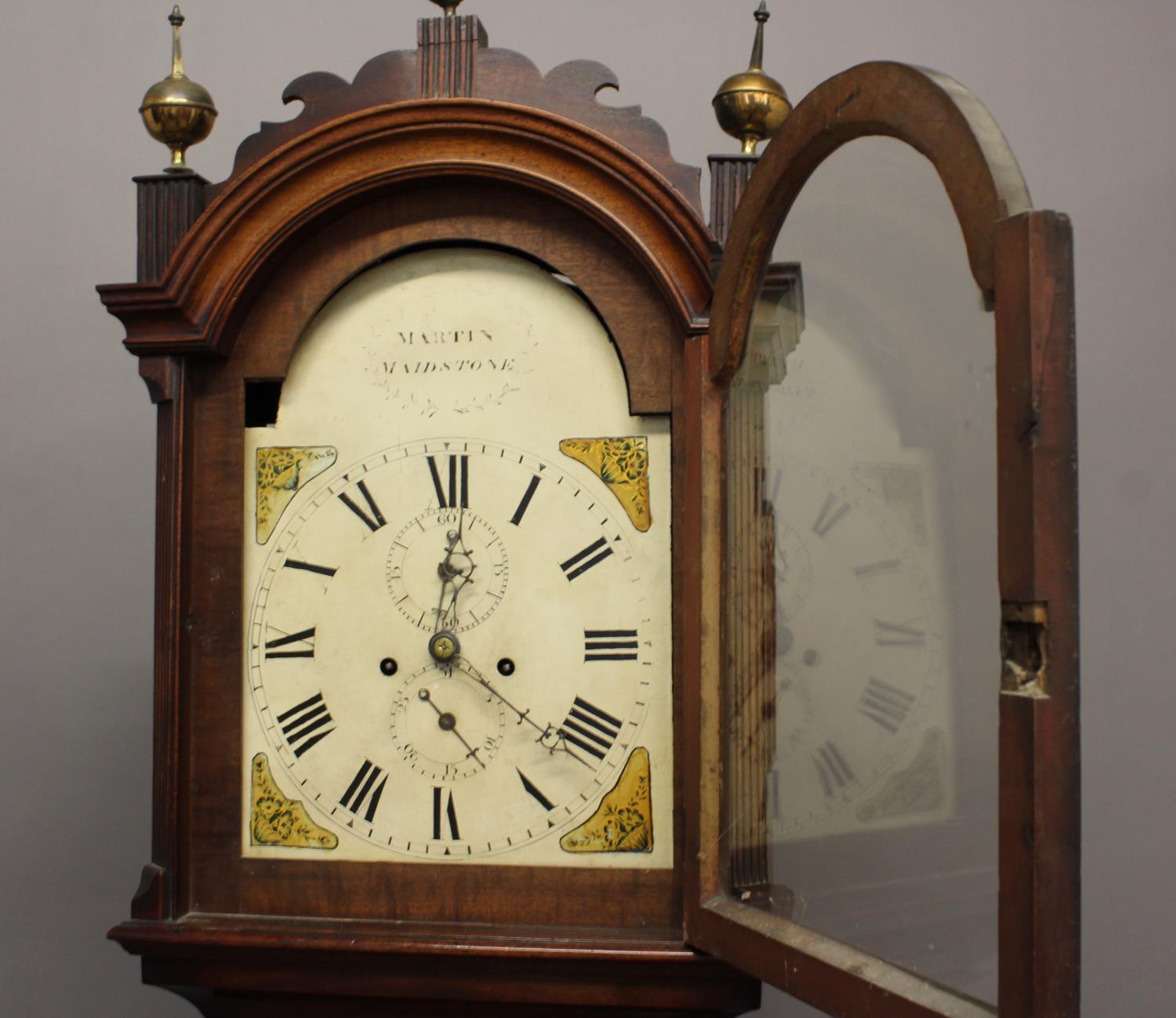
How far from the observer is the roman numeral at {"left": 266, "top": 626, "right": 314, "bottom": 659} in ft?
6.04

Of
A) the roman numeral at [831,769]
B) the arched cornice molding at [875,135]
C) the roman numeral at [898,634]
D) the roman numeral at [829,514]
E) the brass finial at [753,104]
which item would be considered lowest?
the roman numeral at [831,769]

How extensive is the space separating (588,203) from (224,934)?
877mm

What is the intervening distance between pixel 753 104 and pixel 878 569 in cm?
61

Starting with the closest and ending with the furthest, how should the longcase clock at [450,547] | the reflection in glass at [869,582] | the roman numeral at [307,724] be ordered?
the reflection in glass at [869,582] < the longcase clock at [450,547] < the roman numeral at [307,724]

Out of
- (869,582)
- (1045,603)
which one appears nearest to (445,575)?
(869,582)

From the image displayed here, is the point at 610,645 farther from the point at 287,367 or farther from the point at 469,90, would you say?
the point at 469,90

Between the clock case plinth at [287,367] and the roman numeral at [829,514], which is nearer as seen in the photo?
the roman numeral at [829,514]

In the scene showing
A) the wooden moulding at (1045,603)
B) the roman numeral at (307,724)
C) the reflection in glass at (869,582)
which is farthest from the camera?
the roman numeral at (307,724)

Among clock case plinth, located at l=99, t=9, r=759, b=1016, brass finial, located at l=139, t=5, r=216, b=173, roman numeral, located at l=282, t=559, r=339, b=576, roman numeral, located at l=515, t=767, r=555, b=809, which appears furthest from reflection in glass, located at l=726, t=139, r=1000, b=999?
brass finial, located at l=139, t=5, r=216, b=173

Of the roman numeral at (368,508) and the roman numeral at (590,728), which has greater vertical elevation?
the roman numeral at (368,508)

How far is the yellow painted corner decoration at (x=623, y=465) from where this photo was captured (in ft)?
5.87

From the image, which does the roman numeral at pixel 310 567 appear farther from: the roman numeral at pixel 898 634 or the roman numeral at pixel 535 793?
the roman numeral at pixel 898 634

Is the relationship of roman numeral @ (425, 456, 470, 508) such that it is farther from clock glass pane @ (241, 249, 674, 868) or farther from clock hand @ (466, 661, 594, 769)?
clock hand @ (466, 661, 594, 769)

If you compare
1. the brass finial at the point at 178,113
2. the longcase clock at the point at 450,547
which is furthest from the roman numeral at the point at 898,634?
the brass finial at the point at 178,113
